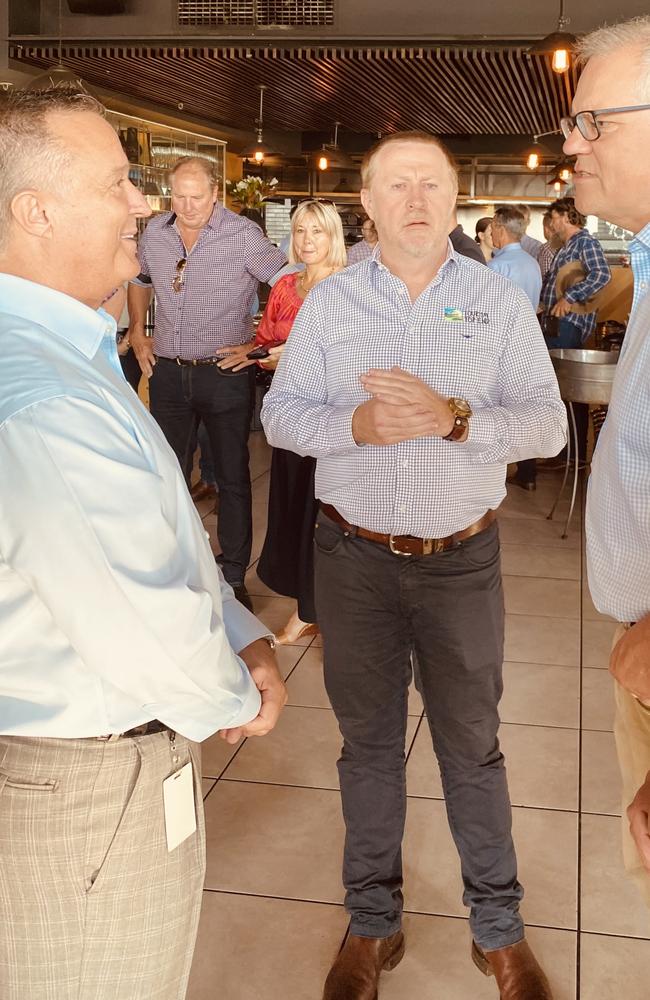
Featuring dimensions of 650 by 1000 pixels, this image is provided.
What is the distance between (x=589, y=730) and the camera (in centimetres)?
353

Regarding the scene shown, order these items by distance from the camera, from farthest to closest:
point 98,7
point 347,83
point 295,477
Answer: point 347,83
point 98,7
point 295,477

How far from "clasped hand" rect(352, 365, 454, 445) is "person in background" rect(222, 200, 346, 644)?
169 centimetres

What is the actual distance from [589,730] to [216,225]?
2.79 m

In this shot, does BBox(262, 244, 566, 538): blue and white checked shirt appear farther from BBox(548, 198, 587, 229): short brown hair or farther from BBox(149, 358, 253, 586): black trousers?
BBox(548, 198, 587, 229): short brown hair

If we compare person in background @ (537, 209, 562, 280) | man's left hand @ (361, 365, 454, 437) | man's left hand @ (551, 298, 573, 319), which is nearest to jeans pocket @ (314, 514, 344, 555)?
man's left hand @ (361, 365, 454, 437)

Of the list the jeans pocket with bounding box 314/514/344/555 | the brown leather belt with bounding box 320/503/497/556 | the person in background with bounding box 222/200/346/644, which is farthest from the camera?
the person in background with bounding box 222/200/346/644

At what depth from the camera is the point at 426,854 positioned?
2809 millimetres

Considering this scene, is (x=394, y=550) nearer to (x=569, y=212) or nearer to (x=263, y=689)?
(x=263, y=689)

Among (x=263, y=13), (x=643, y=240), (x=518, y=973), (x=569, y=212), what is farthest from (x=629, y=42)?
(x=263, y=13)

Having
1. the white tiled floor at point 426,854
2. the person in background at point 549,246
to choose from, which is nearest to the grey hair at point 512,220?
the person in background at point 549,246

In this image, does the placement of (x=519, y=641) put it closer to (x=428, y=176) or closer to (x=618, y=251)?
(x=428, y=176)

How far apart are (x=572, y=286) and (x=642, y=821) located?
6.44 m

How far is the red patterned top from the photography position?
443 cm

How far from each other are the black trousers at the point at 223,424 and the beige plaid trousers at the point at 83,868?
3418 millimetres
